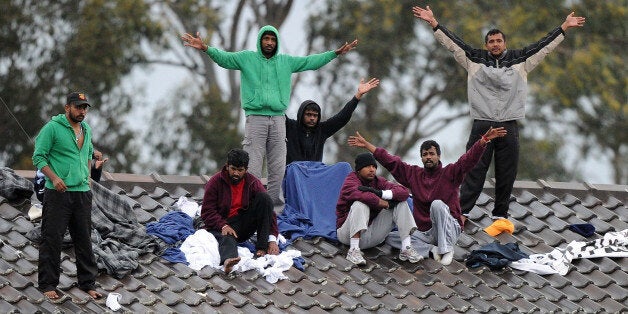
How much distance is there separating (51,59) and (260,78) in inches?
490

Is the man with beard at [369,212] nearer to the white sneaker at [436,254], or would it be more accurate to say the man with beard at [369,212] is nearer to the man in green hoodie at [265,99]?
the white sneaker at [436,254]

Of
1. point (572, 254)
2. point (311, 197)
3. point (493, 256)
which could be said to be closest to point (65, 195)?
point (311, 197)

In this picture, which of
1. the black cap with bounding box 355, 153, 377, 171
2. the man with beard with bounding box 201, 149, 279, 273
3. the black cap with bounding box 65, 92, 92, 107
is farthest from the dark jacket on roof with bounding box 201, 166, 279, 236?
the black cap with bounding box 65, 92, 92, 107

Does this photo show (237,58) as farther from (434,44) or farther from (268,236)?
(434,44)

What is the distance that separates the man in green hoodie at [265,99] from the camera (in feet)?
50.7

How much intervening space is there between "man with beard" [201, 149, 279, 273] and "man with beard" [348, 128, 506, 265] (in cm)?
120

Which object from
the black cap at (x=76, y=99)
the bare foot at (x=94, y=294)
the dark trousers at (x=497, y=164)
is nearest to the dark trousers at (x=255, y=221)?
the bare foot at (x=94, y=294)

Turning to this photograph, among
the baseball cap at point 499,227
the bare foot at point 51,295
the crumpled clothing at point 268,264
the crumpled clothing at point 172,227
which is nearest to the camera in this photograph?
the bare foot at point 51,295

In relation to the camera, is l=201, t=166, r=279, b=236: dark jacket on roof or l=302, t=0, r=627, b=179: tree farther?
l=302, t=0, r=627, b=179: tree

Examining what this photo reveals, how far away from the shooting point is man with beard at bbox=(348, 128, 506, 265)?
1522 centimetres

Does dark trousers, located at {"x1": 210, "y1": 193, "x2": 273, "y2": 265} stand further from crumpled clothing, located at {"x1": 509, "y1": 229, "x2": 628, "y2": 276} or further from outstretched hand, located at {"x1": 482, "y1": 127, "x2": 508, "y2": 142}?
crumpled clothing, located at {"x1": 509, "y1": 229, "x2": 628, "y2": 276}

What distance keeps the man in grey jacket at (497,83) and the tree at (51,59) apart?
12121 mm

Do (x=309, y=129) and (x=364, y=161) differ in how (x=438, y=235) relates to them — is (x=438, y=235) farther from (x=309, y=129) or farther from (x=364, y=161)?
(x=309, y=129)

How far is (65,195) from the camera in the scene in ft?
43.1
